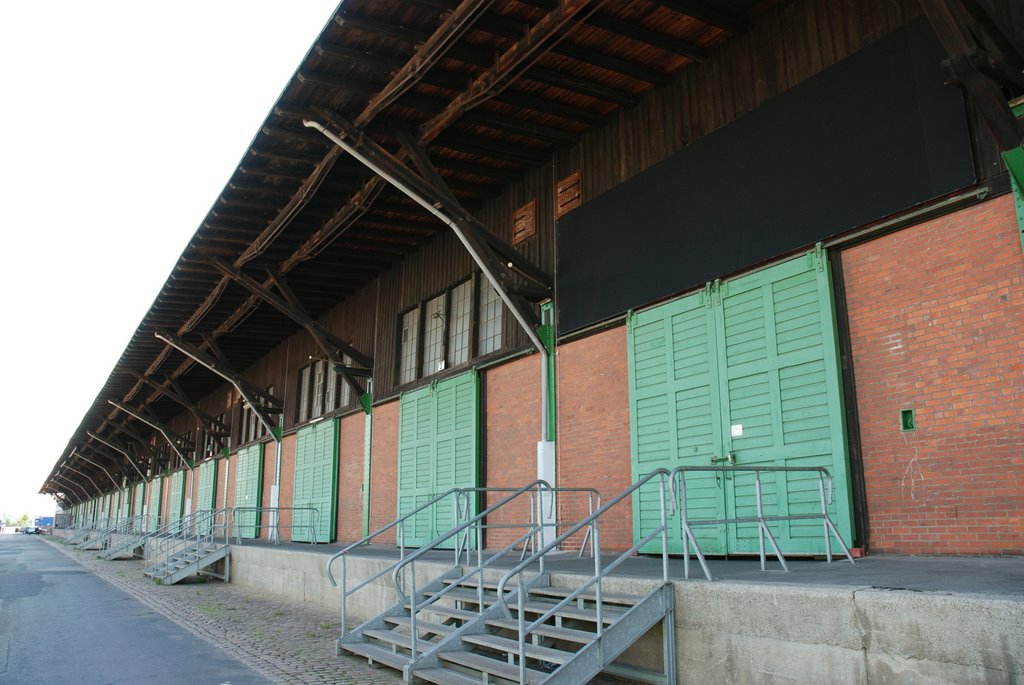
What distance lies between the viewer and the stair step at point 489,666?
618 cm

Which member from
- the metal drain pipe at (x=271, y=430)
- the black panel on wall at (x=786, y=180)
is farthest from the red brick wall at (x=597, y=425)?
the metal drain pipe at (x=271, y=430)

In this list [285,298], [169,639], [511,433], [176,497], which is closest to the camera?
[169,639]

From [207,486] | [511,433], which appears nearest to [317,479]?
[511,433]

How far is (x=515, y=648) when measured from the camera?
6.42 meters

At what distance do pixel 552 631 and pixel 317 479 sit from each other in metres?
14.9

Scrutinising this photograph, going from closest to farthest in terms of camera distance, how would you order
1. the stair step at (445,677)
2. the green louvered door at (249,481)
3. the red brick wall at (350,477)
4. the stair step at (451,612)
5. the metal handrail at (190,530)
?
the stair step at (445,677) < the stair step at (451,612) < the red brick wall at (350,477) < the metal handrail at (190,530) < the green louvered door at (249,481)

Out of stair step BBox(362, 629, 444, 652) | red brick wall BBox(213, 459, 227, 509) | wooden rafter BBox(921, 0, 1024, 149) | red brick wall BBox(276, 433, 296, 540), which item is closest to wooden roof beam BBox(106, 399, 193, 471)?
red brick wall BBox(213, 459, 227, 509)

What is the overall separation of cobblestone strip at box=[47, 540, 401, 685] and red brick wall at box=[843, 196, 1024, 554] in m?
5.06

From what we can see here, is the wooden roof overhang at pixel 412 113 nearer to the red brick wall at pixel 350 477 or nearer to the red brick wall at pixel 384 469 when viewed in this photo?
Result: the red brick wall at pixel 350 477

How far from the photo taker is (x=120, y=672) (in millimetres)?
8062

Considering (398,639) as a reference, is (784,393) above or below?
above

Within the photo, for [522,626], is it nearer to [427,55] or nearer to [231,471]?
[427,55]

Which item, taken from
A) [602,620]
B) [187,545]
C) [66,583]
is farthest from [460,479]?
[66,583]

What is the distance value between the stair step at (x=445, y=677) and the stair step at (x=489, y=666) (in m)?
0.09
